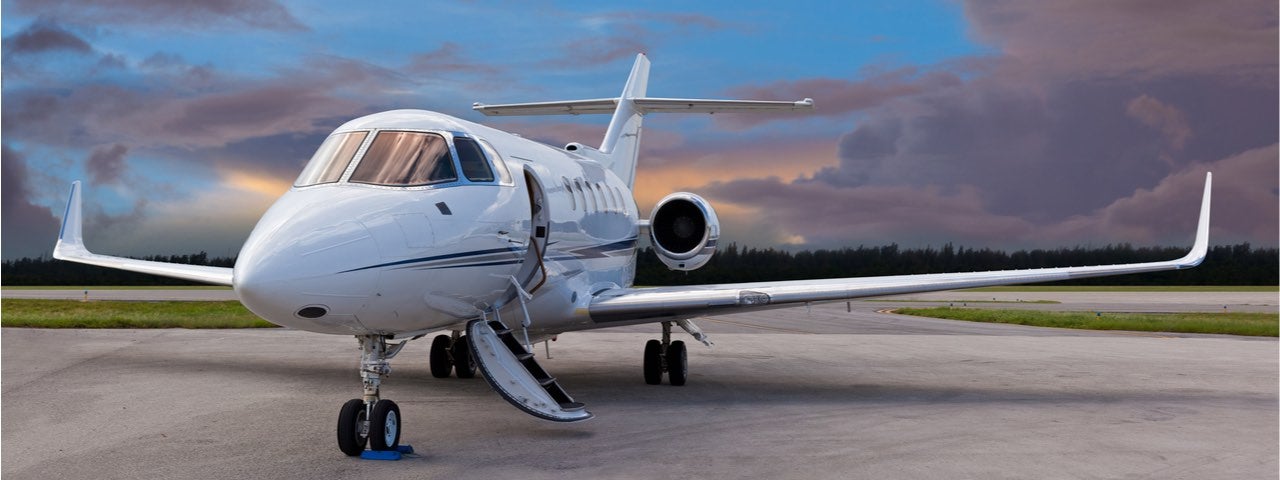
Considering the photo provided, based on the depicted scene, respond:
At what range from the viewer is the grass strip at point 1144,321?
2486cm

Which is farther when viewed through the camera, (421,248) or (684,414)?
(684,414)

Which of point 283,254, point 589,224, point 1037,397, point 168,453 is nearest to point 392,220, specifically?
point 283,254

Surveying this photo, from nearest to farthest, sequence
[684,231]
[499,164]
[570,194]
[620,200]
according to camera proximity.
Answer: [499,164], [570,194], [684,231], [620,200]

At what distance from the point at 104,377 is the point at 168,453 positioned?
18.9 ft

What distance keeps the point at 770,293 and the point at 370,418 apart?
17.1 feet

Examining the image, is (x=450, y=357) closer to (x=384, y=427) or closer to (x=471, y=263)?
(x=471, y=263)

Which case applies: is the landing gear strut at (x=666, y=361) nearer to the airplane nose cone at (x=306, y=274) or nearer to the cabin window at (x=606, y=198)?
the cabin window at (x=606, y=198)

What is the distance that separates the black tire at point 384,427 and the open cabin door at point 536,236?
2.55 meters

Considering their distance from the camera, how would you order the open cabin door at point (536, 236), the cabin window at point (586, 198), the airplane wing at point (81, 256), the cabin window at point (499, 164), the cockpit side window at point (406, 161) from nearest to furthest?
the cockpit side window at point (406, 161)
the cabin window at point (499, 164)
the open cabin door at point (536, 236)
the cabin window at point (586, 198)
the airplane wing at point (81, 256)

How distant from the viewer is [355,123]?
956 centimetres

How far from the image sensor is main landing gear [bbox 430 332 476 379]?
1381 centimetres

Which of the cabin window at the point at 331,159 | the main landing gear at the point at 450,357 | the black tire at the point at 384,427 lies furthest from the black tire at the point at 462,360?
the black tire at the point at 384,427

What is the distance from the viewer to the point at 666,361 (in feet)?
44.4

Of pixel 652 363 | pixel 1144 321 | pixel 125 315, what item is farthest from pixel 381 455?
pixel 1144 321
